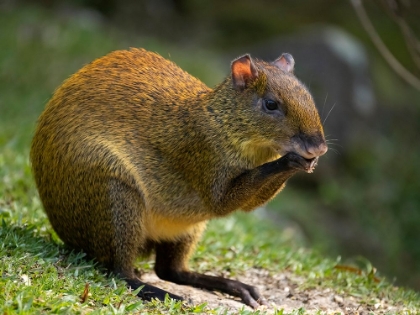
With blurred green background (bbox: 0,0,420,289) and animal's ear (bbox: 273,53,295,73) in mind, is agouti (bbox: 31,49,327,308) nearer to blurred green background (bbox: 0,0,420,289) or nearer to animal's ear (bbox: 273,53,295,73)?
animal's ear (bbox: 273,53,295,73)

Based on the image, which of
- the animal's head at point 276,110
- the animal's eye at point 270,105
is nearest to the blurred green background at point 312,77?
the animal's head at point 276,110

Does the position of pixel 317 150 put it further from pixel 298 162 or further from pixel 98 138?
pixel 98 138

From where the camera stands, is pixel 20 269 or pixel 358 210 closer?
pixel 20 269

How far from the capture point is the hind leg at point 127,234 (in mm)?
4691

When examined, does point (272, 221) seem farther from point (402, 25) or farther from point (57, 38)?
point (57, 38)

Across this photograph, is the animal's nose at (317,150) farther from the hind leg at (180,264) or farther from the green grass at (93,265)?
the hind leg at (180,264)

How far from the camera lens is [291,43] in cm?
1380

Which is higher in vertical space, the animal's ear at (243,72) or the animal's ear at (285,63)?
the animal's ear at (285,63)

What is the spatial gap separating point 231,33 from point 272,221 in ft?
29.2

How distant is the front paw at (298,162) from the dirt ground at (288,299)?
3.25 feet

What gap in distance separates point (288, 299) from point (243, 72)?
1750 mm

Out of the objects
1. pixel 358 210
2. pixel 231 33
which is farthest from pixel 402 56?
pixel 358 210

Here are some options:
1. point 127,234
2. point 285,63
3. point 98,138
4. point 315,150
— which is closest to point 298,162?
point 315,150

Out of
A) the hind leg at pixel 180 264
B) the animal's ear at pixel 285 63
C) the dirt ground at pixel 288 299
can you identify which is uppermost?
the animal's ear at pixel 285 63
